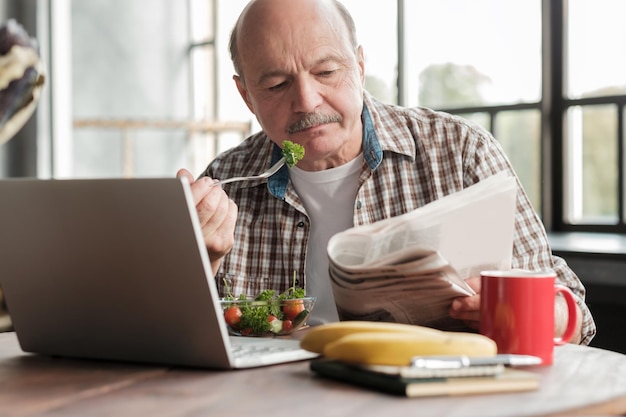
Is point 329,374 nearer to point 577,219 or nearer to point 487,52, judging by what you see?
point 577,219

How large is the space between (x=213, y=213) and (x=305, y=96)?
0.54 m

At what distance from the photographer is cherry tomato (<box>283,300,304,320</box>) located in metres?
1.36

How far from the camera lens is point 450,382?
90 cm

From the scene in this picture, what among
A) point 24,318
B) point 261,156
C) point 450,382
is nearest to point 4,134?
→ point 261,156

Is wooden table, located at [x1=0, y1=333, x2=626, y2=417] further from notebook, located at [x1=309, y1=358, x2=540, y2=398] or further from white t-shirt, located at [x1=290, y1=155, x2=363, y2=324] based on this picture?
white t-shirt, located at [x1=290, y1=155, x2=363, y2=324]

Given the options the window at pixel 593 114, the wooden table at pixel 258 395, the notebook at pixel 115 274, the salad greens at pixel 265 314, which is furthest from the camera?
the window at pixel 593 114

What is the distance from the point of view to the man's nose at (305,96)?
73.9 inches

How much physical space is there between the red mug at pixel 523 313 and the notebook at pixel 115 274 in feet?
0.84

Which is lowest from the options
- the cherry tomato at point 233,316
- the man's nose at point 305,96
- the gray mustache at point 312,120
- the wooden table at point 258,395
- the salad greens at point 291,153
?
the wooden table at point 258,395

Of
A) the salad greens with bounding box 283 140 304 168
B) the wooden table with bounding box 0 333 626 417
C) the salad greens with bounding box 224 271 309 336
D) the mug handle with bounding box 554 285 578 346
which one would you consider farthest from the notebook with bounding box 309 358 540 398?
the salad greens with bounding box 283 140 304 168

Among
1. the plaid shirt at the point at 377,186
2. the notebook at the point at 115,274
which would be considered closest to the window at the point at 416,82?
the plaid shirt at the point at 377,186

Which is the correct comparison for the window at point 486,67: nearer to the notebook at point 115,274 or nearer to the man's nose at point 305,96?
the man's nose at point 305,96

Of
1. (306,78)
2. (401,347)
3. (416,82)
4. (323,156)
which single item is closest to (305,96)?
(306,78)

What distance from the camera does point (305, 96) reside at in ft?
6.15
